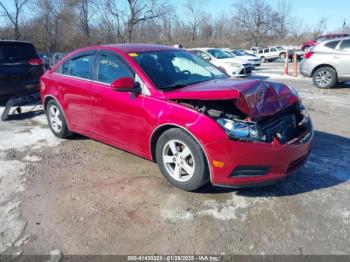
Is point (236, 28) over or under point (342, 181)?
over

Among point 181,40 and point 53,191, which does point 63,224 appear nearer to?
point 53,191

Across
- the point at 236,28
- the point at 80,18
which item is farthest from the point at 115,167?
the point at 236,28

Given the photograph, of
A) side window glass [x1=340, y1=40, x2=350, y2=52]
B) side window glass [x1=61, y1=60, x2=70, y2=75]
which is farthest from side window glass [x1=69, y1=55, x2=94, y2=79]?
side window glass [x1=340, y1=40, x2=350, y2=52]

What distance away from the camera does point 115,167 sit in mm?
4527

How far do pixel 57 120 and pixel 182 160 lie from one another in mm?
2977

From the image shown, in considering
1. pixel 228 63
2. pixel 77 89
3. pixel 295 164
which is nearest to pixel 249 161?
pixel 295 164

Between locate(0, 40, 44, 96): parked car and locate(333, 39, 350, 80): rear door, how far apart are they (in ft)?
29.6

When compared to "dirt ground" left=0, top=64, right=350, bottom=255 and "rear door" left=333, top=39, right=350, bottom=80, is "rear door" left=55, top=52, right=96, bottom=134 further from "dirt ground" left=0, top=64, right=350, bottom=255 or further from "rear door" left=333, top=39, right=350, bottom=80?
"rear door" left=333, top=39, right=350, bottom=80

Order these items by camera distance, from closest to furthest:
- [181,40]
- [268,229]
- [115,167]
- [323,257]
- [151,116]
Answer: [323,257] → [268,229] → [151,116] → [115,167] → [181,40]

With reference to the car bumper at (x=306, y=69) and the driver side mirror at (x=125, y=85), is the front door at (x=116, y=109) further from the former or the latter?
the car bumper at (x=306, y=69)

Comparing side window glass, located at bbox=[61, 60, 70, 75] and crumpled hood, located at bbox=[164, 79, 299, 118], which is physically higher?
side window glass, located at bbox=[61, 60, 70, 75]

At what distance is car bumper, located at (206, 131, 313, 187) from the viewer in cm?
327

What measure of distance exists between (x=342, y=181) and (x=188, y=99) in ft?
6.90

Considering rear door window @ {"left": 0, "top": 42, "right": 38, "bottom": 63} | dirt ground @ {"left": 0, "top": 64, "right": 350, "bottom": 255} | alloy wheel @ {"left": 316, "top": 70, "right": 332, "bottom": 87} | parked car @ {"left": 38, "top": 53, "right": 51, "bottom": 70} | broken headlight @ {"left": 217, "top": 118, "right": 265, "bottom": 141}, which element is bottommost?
dirt ground @ {"left": 0, "top": 64, "right": 350, "bottom": 255}
